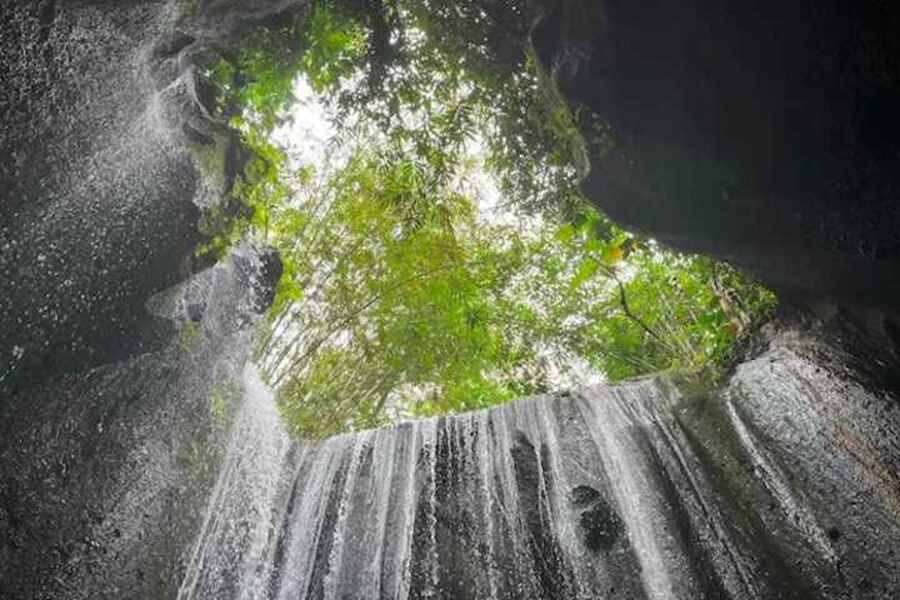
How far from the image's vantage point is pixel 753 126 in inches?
180

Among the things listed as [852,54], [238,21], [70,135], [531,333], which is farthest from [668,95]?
[531,333]

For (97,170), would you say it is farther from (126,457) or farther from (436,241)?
(436,241)

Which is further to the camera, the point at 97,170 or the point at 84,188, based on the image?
the point at 97,170

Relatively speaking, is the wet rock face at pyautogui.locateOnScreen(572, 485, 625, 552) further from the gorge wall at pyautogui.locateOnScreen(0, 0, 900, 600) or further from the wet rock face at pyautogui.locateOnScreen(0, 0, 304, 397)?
the wet rock face at pyautogui.locateOnScreen(0, 0, 304, 397)

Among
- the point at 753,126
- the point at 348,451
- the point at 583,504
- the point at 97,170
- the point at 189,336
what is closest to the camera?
the point at 97,170

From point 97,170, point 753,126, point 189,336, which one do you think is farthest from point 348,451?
point 753,126

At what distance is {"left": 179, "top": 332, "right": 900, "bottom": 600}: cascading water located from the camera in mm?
4055

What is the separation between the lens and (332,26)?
5.57 m

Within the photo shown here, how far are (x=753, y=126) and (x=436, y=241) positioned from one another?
21.8ft

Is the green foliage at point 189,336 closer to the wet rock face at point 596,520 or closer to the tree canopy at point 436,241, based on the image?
the tree canopy at point 436,241

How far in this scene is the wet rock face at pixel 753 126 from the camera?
4012mm

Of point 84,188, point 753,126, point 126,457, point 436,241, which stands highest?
point 84,188

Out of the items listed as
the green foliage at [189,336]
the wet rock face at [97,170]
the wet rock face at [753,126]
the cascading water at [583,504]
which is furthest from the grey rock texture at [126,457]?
the wet rock face at [753,126]

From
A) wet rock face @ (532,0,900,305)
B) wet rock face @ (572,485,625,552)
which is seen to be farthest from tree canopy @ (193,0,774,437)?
wet rock face @ (572,485,625,552)
